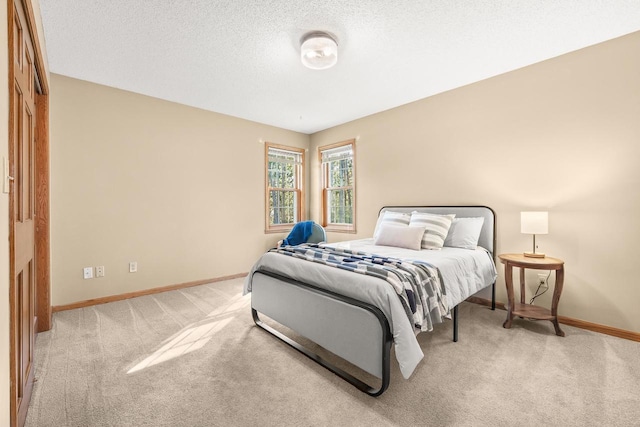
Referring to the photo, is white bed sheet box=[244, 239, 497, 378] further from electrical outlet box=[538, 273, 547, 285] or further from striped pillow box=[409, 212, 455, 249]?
electrical outlet box=[538, 273, 547, 285]

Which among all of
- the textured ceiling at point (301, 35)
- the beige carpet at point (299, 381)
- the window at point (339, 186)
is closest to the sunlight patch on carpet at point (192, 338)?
the beige carpet at point (299, 381)

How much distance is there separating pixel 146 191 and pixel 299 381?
10.1ft

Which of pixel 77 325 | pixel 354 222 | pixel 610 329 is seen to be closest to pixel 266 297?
pixel 77 325

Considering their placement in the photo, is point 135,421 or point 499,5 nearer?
point 135,421

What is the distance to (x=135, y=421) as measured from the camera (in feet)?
5.11

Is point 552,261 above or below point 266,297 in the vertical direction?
above

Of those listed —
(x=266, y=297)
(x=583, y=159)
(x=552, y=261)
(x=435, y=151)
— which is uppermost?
(x=435, y=151)

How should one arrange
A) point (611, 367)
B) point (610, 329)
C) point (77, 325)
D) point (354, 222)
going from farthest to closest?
point (354, 222)
point (77, 325)
point (610, 329)
point (611, 367)

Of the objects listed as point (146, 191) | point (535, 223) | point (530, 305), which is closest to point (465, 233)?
point (535, 223)

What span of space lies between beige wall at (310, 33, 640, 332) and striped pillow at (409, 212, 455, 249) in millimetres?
479

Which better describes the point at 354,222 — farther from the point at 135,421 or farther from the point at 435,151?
the point at 135,421

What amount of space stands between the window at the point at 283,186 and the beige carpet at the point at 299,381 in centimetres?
258

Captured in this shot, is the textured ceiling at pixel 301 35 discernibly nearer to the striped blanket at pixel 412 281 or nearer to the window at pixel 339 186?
the window at pixel 339 186

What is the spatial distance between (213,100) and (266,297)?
274 centimetres
